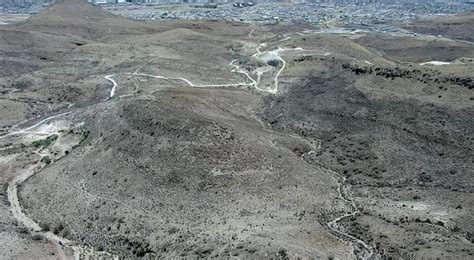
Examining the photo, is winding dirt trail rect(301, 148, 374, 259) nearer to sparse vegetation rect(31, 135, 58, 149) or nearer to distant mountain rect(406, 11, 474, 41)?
sparse vegetation rect(31, 135, 58, 149)

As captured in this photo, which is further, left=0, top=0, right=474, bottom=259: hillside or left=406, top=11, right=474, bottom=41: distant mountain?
left=406, top=11, right=474, bottom=41: distant mountain

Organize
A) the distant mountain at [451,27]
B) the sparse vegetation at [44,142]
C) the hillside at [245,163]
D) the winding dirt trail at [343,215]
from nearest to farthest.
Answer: the winding dirt trail at [343,215] < the hillside at [245,163] < the sparse vegetation at [44,142] < the distant mountain at [451,27]

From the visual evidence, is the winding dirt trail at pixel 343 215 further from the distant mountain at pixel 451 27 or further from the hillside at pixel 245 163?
the distant mountain at pixel 451 27

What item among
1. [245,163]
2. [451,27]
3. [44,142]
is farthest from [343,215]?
[451,27]

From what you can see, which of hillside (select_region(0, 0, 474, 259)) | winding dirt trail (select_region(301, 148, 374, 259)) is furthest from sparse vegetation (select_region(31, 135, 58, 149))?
winding dirt trail (select_region(301, 148, 374, 259))

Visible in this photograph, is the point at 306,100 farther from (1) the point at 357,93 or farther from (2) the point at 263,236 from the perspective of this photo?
(2) the point at 263,236

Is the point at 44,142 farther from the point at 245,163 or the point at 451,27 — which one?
the point at 451,27

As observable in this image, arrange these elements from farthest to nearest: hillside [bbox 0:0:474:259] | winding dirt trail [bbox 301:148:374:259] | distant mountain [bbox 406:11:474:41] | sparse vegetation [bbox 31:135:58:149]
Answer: distant mountain [bbox 406:11:474:41] < sparse vegetation [bbox 31:135:58:149] < hillside [bbox 0:0:474:259] < winding dirt trail [bbox 301:148:374:259]

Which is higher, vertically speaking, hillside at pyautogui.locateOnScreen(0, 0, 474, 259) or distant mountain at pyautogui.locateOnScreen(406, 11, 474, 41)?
hillside at pyautogui.locateOnScreen(0, 0, 474, 259)

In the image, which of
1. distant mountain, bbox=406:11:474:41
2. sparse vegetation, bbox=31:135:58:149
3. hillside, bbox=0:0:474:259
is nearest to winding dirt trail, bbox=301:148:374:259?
hillside, bbox=0:0:474:259

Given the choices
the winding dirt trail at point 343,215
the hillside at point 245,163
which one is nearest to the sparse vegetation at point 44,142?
the hillside at point 245,163

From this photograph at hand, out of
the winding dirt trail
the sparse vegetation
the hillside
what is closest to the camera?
the winding dirt trail
